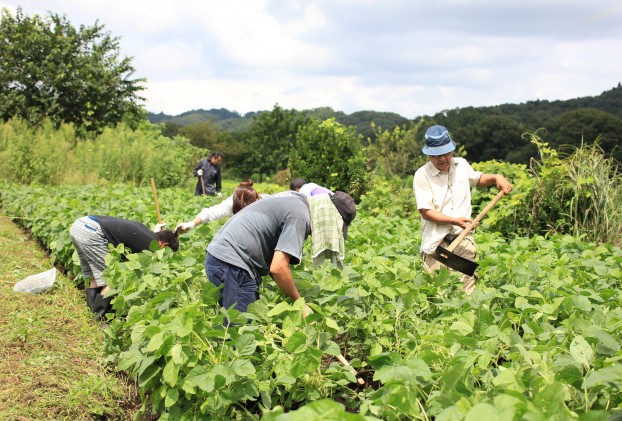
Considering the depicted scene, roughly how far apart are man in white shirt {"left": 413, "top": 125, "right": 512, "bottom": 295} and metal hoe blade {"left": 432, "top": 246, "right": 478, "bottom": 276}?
0.34ft

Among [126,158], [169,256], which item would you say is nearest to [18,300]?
[169,256]

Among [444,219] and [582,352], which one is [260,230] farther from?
[582,352]

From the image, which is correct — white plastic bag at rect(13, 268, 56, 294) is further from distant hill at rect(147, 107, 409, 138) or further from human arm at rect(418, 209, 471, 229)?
distant hill at rect(147, 107, 409, 138)

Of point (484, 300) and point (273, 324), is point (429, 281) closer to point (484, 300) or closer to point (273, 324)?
point (484, 300)

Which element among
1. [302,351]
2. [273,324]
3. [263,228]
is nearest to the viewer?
[302,351]

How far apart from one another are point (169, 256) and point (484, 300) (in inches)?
80.6

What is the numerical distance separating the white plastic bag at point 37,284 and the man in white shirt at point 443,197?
353cm

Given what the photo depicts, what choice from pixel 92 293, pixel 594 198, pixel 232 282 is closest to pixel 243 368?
pixel 232 282

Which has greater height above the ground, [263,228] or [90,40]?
[90,40]

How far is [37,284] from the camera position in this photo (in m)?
5.55

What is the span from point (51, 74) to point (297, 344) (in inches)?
806

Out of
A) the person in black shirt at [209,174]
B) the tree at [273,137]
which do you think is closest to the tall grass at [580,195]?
the person in black shirt at [209,174]

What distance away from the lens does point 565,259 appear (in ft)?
15.3

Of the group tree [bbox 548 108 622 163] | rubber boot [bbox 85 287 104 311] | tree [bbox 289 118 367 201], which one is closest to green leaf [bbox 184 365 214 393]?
rubber boot [bbox 85 287 104 311]
